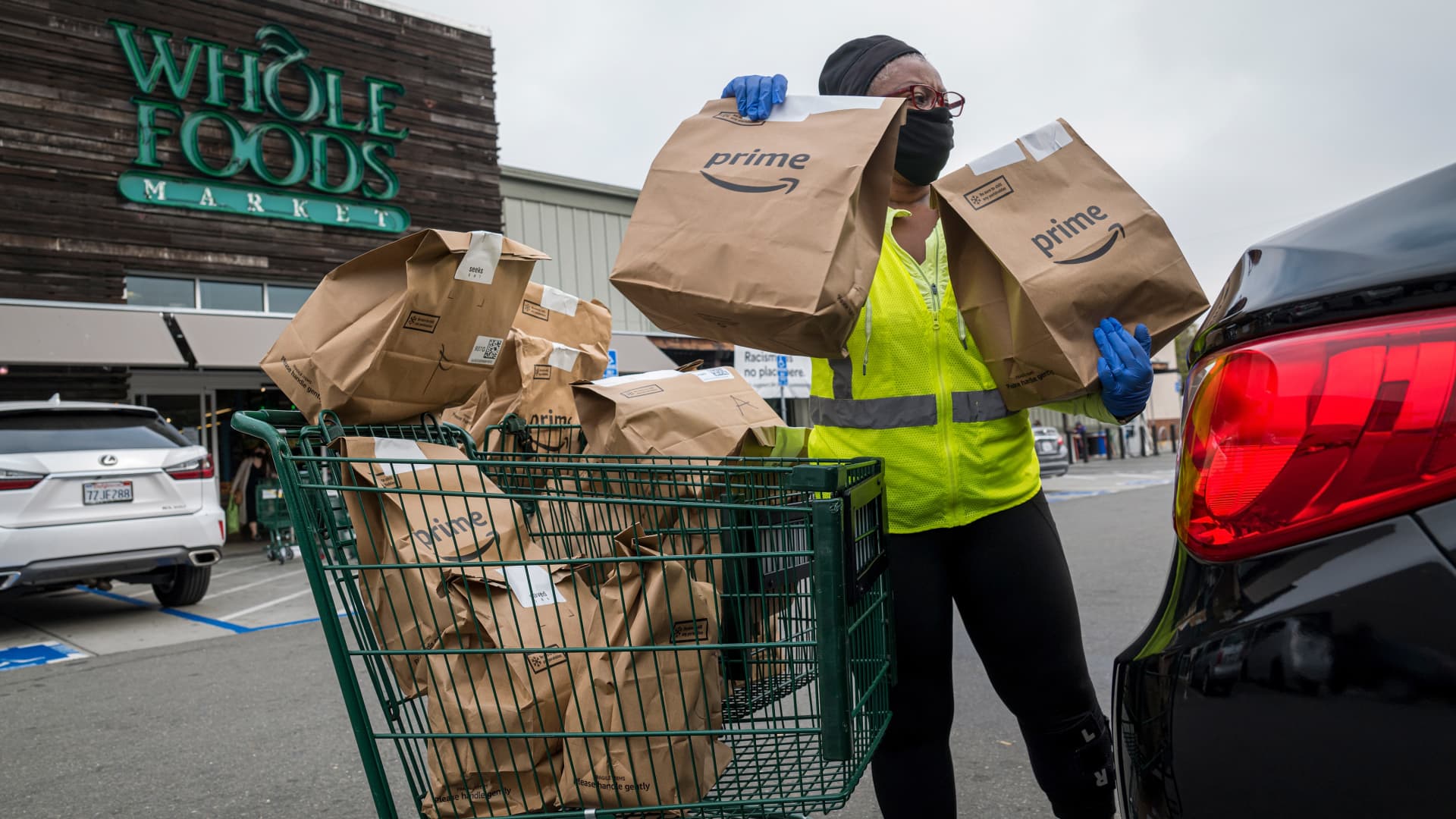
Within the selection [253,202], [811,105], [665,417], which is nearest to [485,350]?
[665,417]

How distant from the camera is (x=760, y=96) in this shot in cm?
180

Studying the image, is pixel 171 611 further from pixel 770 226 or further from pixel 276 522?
pixel 770 226

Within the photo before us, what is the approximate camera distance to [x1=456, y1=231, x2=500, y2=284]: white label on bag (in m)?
2.06

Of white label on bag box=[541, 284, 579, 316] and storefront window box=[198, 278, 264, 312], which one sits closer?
white label on bag box=[541, 284, 579, 316]

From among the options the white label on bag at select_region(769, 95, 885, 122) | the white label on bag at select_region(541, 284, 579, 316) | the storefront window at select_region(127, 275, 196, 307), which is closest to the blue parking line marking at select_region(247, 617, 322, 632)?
the white label on bag at select_region(541, 284, 579, 316)

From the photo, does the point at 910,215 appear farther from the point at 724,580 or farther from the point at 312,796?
the point at 312,796

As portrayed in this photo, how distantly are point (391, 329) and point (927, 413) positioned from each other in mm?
1084

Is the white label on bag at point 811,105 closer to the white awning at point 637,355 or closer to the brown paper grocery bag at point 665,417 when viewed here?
the brown paper grocery bag at point 665,417

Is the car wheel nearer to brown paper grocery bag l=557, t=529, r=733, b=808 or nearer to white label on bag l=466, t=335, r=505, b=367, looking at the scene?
white label on bag l=466, t=335, r=505, b=367

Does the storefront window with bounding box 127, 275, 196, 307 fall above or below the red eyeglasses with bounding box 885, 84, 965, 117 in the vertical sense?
above

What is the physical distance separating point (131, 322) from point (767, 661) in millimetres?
11850

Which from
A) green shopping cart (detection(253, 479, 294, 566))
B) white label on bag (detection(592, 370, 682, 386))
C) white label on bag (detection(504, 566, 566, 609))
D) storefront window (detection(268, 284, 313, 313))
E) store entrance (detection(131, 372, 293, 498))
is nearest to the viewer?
white label on bag (detection(504, 566, 566, 609))

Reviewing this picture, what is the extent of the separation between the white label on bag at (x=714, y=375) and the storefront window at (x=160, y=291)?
40.0 feet

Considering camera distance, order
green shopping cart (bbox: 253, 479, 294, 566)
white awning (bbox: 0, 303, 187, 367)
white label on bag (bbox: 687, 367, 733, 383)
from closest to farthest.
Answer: white label on bag (bbox: 687, 367, 733, 383), white awning (bbox: 0, 303, 187, 367), green shopping cart (bbox: 253, 479, 294, 566)
